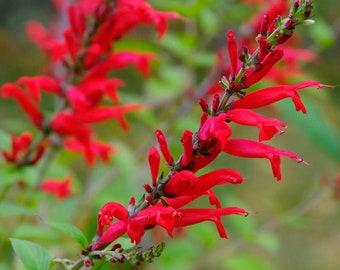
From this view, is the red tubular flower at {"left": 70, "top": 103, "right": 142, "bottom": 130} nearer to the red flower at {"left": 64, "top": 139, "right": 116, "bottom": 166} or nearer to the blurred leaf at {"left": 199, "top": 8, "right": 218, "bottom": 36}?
the red flower at {"left": 64, "top": 139, "right": 116, "bottom": 166}

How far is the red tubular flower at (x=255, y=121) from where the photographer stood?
1.04 metres

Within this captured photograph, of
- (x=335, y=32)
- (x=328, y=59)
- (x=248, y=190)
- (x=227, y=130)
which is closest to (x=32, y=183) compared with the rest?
(x=227, y=130)

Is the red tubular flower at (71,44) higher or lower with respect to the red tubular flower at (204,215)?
higher

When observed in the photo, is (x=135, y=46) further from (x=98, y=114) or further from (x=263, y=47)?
(x=263, y=47)

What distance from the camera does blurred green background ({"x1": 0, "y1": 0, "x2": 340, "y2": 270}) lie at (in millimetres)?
2184

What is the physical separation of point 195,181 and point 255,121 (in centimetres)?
14

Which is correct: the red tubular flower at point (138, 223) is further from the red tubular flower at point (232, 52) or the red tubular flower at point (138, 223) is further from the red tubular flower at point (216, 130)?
the red tubular flower at point (232, 52)

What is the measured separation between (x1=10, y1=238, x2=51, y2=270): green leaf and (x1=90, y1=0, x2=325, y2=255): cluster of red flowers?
3.5 inches

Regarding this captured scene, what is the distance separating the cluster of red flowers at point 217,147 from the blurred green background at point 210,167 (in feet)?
0.90

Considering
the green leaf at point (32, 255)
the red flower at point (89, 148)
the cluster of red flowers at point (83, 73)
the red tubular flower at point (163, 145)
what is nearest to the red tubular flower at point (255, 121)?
the red tubular flower at point (163, 145)

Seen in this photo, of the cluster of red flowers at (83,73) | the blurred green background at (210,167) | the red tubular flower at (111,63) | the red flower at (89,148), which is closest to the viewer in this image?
the cluster of red flowers at (83,73)

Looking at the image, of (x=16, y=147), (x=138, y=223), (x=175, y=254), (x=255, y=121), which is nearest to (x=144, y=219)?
(x=138, y=223)

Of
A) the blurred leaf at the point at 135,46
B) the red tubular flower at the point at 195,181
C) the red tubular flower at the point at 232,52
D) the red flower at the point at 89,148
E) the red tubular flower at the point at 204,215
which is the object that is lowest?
the red tubular flower at the point at 204,215

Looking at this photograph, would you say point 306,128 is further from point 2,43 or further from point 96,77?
point 2,43
